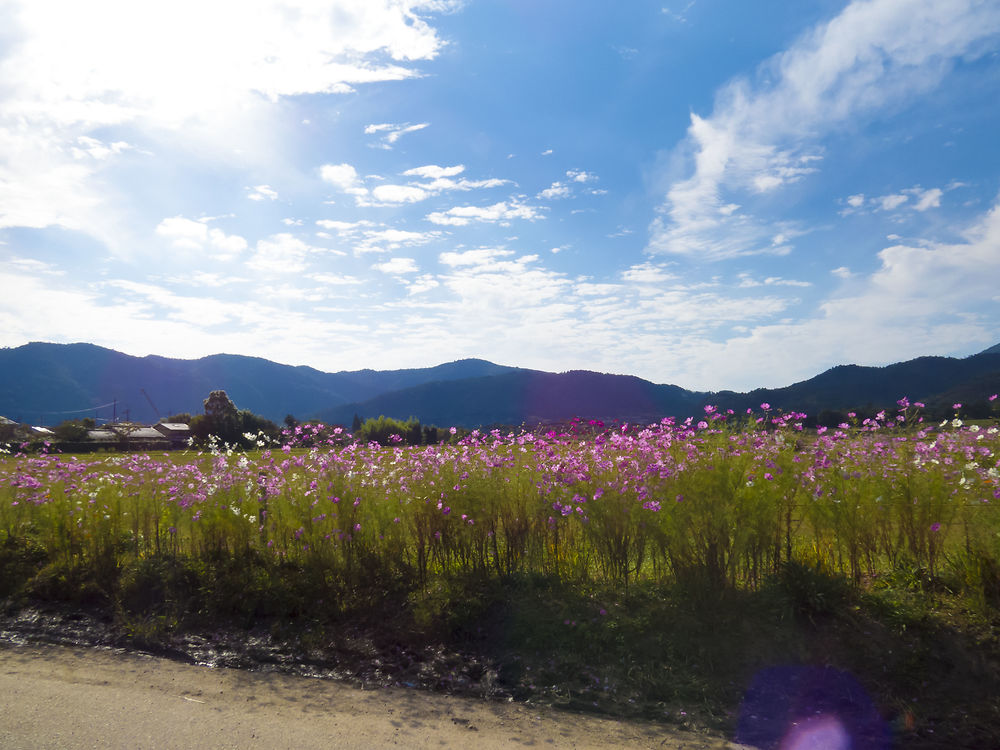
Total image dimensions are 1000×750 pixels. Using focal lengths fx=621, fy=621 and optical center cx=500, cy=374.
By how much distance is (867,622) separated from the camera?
4.58m

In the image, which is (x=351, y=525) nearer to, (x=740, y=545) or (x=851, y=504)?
(x=740, y=545)

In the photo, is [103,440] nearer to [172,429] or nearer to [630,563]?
[172,429]

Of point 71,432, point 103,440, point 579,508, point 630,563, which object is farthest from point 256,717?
point 71,432

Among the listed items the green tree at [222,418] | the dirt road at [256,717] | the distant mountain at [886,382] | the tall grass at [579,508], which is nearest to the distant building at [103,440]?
the green tree at [222,418]

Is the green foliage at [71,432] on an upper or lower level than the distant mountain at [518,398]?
lower

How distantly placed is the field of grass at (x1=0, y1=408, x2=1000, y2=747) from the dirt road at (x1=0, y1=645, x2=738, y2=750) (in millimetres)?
349

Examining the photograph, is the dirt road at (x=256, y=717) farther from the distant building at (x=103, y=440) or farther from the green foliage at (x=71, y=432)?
the green foliage at (x=71, y=432)

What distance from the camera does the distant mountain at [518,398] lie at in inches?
4235

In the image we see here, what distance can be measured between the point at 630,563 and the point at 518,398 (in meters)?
164

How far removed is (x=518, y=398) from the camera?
170 metres

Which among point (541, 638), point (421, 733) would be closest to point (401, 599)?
point (541, 638)

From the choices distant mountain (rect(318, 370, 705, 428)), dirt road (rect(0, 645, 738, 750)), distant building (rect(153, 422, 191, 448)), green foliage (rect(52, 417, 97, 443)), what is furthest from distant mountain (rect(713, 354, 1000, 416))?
distant building (rect(153, 422, 191, 448))

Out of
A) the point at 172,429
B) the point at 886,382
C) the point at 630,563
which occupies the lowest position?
the point at 172,429

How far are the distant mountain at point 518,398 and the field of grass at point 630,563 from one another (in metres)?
85.7
